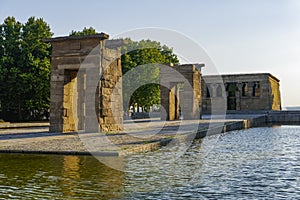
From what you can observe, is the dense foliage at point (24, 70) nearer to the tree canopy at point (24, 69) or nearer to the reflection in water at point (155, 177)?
the tree canopy at point (24, 69)

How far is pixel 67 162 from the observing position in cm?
909

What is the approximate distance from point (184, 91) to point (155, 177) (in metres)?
23.8

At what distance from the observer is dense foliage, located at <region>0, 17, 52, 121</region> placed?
3000 centimetres

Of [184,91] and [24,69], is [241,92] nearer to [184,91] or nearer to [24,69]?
[184,91]

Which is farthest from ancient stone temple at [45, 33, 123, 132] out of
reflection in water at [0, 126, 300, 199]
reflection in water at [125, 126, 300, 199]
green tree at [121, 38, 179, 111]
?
green tree at [121, 38, 179, 111]

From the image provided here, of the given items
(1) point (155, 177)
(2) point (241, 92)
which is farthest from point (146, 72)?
(1) point (155, 177)

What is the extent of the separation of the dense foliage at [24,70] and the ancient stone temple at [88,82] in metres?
12.7

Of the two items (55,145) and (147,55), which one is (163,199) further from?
(147,55)

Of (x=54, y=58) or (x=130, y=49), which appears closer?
(x=54, y=58)

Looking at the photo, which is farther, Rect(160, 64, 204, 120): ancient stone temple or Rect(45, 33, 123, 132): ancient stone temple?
Rect(160, 64, 204, 120): ancient stone temple

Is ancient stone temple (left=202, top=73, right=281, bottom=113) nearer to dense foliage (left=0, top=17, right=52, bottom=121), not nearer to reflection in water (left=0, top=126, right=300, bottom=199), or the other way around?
dense foliage (left=0, top=17, right=52, bottom=121)

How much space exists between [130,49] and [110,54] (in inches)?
1013

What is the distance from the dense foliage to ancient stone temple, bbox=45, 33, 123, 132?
12.7m

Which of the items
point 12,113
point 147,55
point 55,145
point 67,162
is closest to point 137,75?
point 147,55
